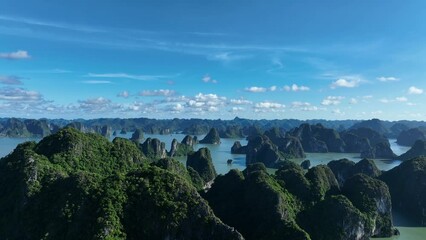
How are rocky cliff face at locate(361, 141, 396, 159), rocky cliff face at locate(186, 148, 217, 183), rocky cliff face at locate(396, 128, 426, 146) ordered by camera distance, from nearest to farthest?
rocky cliff face at locate(186, 148, 217, 183) → rocky cliff face at locate(361, 141, 396, 159) → rocky cliff face at locate(396, 128, 426, 146)

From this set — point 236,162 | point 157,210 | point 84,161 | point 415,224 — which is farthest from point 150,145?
point 157,210

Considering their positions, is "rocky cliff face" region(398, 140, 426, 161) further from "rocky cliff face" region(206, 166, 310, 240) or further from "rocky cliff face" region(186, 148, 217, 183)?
"rocky cliff face" region(206, 166, 310, 240)

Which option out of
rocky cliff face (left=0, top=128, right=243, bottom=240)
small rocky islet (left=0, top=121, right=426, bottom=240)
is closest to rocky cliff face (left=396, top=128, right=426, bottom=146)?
small rocky islet (left=0, top=121, right=426, bottom=240)

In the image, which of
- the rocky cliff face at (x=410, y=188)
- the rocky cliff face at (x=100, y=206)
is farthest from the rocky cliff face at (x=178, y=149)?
the rocky cliff face at (x=100, y=206)

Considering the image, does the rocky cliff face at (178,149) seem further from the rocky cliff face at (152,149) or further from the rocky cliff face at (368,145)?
the rocky cliff face at (368,145)

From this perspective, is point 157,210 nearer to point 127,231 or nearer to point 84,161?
point 127,231

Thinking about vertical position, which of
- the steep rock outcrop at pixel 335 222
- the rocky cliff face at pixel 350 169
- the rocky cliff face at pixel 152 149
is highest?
the rocky cliff face at pixel 152 149
